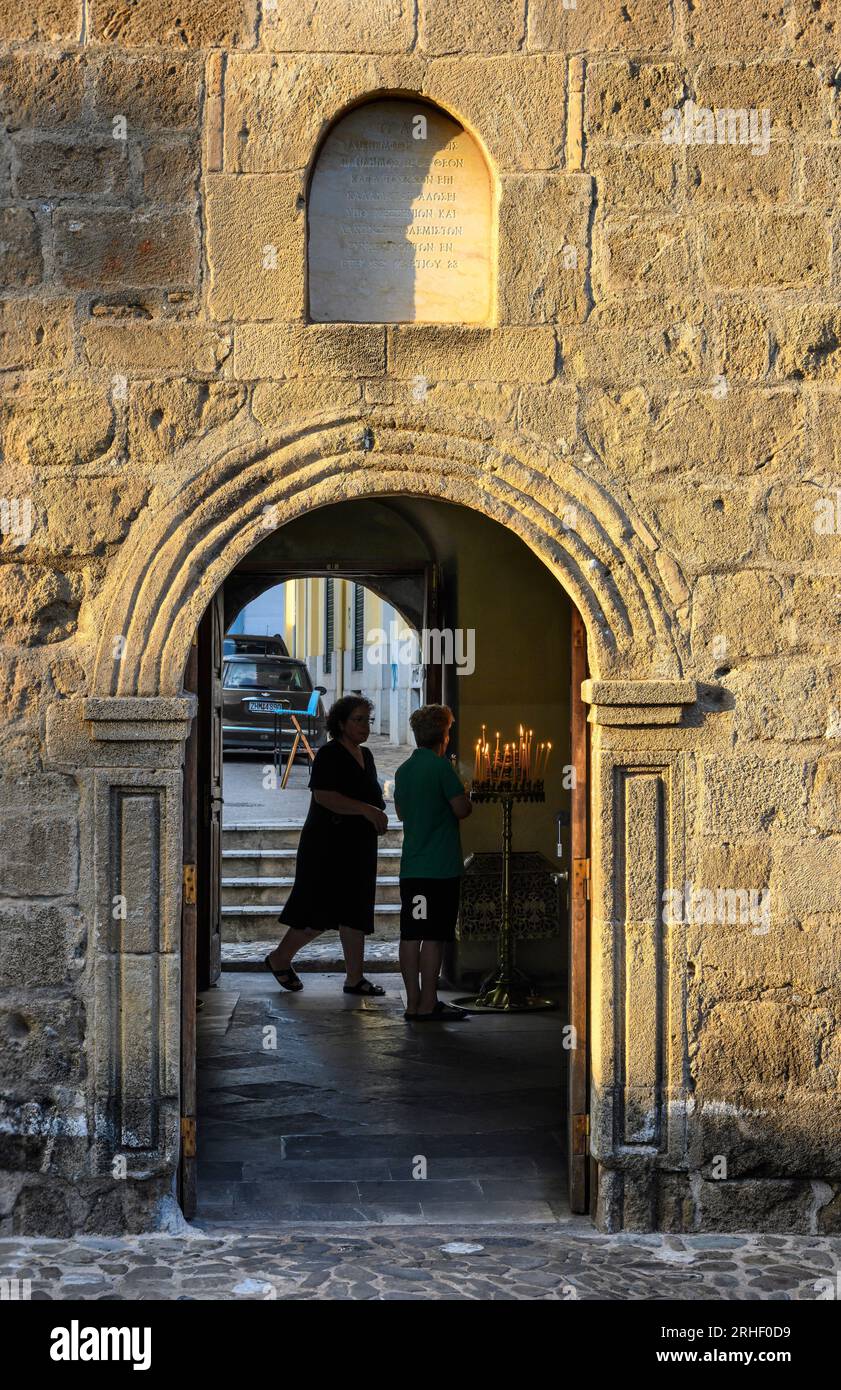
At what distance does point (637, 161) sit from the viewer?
15.0 ft

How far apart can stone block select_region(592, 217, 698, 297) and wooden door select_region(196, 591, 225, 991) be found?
3217 mm

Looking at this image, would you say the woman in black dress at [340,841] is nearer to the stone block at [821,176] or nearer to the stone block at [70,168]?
the stone block at [70,168]

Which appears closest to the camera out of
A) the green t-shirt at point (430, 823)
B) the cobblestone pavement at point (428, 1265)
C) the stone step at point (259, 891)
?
the cobblestone pavement at point (428, 1265)

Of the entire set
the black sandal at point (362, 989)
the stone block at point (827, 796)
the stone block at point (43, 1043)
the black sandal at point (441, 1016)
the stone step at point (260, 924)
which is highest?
the stone block at point (827, 796)

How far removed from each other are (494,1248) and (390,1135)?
112cm

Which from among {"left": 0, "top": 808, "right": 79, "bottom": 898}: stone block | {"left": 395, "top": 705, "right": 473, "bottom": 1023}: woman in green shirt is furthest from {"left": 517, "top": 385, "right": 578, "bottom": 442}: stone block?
{"left": 395, "top": 705, "right": 473, "bottom": 1023}: woman in green shirt

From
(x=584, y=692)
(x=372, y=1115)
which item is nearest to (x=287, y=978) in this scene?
(x=372, y=1115)

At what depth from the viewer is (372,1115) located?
5.64 meters

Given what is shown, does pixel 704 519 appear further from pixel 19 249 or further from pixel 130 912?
pixel 19 249

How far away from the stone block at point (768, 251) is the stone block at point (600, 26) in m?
0.60

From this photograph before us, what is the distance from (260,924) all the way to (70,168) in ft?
19.2

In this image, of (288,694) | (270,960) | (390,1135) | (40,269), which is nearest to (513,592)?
(270,960)

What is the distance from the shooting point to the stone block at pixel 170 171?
14.7ft

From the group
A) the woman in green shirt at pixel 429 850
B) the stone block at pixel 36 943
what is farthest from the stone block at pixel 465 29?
the woman in green shirt at pixel 429 850
